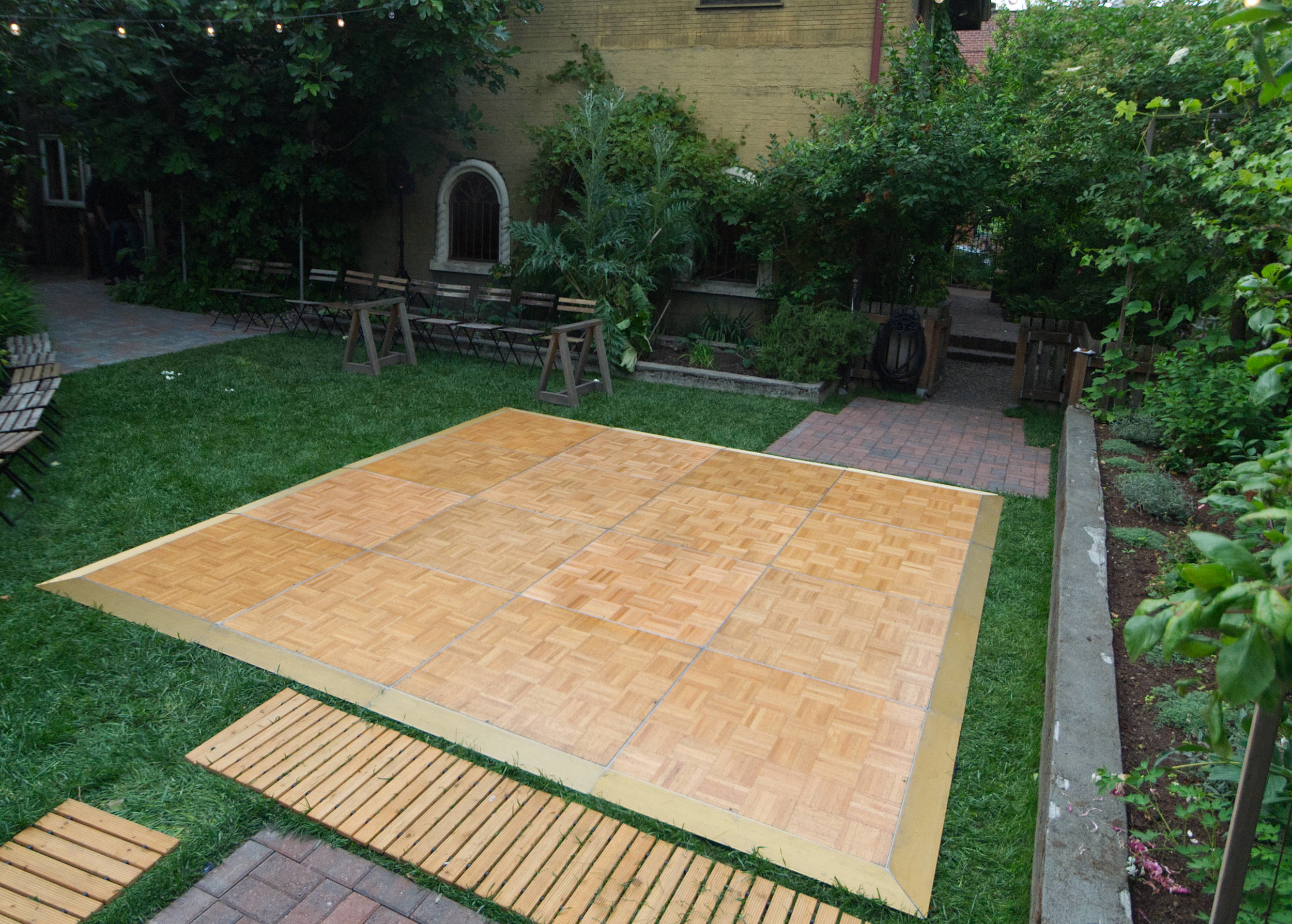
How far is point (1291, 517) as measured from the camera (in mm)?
1207

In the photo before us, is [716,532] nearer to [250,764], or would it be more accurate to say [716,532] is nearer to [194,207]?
[250,764]

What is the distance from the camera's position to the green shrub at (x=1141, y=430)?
6.62m

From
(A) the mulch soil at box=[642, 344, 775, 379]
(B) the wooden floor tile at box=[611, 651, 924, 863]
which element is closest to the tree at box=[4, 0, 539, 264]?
(A) the mulch soil at box=[642, 344, 775, 379]

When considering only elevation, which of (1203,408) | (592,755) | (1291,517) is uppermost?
(1291,517)

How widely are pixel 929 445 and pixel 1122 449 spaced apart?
70.1 inches

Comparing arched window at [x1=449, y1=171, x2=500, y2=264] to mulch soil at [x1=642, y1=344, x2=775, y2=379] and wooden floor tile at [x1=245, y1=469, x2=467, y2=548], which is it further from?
wooden floor tile at [x1=245, y1=469, x2=467, y2=548]

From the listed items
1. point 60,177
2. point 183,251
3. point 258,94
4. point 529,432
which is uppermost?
point 258,94

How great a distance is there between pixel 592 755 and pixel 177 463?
453 centimetres

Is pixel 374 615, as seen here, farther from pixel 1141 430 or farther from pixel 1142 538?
pixel 1141 430

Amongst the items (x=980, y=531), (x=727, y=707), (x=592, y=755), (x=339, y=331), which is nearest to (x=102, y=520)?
(x=592, y=755)

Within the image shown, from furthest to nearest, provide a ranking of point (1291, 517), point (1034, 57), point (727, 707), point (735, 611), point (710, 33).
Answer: point (1034, 57)
point (710, 33)
point (735, 611)
point (727, 707)
point (1291, 517)

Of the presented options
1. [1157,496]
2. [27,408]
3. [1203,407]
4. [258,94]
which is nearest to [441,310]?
[258,94]

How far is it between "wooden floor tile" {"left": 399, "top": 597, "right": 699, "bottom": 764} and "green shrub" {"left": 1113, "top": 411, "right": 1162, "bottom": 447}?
445 centimetres

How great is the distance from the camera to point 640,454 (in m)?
7.27
